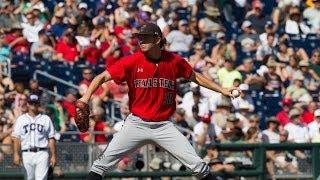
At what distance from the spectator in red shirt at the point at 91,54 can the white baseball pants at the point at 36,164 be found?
4.63 m

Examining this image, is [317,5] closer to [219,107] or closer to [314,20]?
[314,20]

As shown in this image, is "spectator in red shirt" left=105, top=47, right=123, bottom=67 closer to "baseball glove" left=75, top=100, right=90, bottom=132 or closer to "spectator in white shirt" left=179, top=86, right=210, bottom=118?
"spectator in white shirt" left=179, top=86, right=210, bottom=118

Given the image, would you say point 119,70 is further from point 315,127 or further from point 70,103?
point 315,127

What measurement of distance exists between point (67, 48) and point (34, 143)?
4653mm

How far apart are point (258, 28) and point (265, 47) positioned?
859 mm

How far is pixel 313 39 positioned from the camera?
21.6 m

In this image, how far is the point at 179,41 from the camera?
787 inches

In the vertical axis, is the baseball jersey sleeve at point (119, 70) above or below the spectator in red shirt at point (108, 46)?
below

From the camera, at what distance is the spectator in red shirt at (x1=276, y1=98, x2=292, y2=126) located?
59.6ft

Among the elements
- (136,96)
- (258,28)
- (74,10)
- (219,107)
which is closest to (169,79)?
(136,96)

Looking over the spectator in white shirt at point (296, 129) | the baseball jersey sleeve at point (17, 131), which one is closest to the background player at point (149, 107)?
the baseball jersey sleeve at point (17, 131)

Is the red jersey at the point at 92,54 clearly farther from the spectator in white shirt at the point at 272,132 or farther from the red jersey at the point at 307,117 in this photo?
the red jersey at the point at 307,117

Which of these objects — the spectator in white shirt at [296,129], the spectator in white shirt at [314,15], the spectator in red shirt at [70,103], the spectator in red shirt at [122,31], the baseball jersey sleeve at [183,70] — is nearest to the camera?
the baseball jersey sleeve at [183,70]

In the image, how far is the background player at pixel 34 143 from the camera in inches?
569
